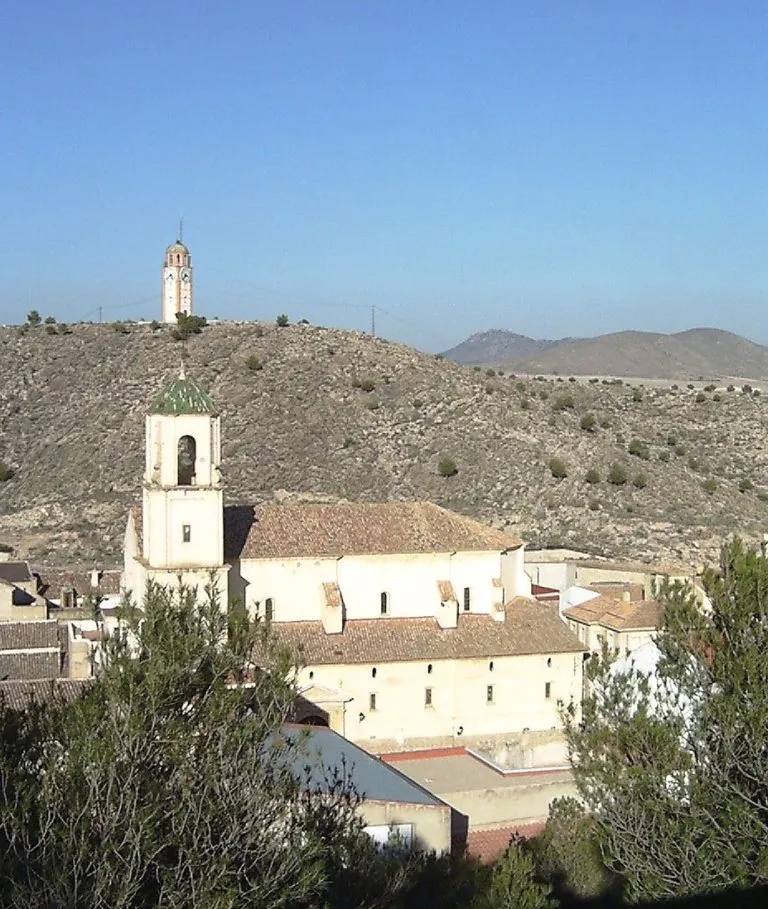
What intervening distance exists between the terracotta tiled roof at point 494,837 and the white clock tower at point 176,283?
53075mm

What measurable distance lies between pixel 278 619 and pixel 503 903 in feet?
54.4

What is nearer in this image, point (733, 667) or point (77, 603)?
point (733, 667)

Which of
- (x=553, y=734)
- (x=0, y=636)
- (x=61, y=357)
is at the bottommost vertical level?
(x=553, y=734)

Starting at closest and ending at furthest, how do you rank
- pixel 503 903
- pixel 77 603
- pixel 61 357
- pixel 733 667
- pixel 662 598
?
pixel 503 903
pixel 733 667
pixel 662 598
pixel 77 603
pixel 61 357

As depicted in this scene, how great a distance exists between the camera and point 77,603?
3825 centimetres

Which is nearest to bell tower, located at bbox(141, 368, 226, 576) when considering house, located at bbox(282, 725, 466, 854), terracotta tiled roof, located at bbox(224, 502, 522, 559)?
terracotta tiled roof, located at bbox(224, 502, 522, 559)

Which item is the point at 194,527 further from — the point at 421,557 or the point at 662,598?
the point at 662,598

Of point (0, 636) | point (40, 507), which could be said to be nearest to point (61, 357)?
point (40, 507)

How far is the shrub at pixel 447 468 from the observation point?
6041 centimetres

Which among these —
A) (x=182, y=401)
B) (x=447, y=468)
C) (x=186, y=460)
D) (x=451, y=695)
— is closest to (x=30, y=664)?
(x=186, y=460)

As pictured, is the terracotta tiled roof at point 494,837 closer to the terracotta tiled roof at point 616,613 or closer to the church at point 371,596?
the church at point 371,596

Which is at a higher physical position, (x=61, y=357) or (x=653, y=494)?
(x=61, y=357)

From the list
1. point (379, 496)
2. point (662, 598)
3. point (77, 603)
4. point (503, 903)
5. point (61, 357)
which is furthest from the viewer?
point (61, 357)

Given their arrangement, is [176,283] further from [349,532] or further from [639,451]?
[349,532]
